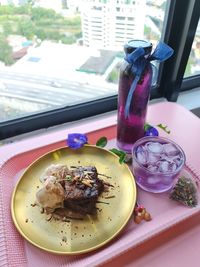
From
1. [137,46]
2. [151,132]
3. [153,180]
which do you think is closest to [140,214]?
[153,180]

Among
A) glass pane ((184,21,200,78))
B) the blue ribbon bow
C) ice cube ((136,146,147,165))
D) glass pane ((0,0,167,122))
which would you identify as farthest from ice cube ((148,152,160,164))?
glass pane ((184,21,200,78))

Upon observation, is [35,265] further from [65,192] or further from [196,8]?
[196,8]

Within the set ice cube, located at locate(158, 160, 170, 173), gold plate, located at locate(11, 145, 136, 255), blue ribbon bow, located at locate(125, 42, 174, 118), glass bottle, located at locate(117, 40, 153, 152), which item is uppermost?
blue ribbon bow, located at locate(125, 42, 174, 118)

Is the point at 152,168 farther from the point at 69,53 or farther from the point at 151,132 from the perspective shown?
the point at 69,53

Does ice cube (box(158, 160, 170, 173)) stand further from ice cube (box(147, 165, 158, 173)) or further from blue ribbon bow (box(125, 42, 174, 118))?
blue ribbon bow (box(125, 42, 174, 118))

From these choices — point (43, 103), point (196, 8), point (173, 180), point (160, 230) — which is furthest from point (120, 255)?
point (196, 8)

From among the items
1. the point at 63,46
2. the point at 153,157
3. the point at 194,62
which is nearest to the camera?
the point at 153,157
